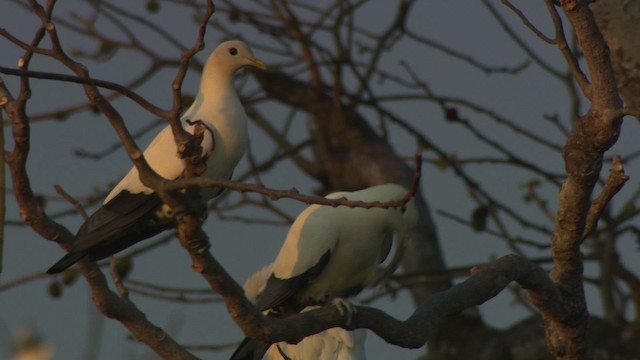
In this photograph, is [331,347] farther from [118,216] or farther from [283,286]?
[118,216]

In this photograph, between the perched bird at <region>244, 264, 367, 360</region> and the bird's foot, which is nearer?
the bird's foot

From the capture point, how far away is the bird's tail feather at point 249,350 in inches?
156

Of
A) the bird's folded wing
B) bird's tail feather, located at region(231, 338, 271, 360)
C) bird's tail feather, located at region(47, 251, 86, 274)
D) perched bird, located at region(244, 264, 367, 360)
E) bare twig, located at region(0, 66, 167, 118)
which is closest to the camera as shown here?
bare twig, located at region(0, 66, 167, 118)

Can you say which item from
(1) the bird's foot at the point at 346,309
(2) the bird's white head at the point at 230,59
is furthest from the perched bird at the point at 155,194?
(1) the bird's foot at the point at 346,309

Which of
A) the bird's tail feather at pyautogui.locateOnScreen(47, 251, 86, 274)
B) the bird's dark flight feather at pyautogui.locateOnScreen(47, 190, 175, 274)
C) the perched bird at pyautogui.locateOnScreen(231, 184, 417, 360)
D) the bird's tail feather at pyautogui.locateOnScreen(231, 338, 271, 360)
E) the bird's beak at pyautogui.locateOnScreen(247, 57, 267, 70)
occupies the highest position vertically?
the bird's beak at pyautogui.locateOnScreen(247, 57, 267, 70)

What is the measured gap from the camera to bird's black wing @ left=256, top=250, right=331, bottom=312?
4.19 meters

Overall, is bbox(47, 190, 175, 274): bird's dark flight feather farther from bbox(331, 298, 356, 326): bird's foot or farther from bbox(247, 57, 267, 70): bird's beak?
bbox(247, 57, 267, 70): bird's beak

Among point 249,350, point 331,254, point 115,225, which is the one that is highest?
point 331,254

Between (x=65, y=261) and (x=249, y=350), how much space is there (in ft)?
3.52

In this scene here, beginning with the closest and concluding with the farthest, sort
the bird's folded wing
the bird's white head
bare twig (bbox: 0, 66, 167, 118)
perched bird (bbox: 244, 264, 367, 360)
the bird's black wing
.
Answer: bare twig (bbox: 0, 66, 167, 118) < the bird's folded wing < the bird's white head < the bird's black wing < perched bird (bbox: 244, 264, 367, 360)

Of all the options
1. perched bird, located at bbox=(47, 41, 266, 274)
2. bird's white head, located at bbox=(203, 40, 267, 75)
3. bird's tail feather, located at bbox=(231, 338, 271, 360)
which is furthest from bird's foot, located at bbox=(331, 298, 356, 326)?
bird's white head, located at bbox=(203, 40, 267, 75)

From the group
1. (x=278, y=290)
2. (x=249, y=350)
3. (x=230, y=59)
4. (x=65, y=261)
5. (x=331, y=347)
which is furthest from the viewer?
(x=331, y=347)

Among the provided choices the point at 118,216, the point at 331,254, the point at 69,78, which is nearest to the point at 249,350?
the point at 331,254

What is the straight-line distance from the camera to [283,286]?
4.21 m
